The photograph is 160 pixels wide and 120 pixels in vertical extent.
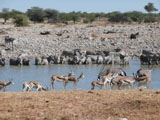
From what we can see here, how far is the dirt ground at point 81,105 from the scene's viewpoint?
9.17 m

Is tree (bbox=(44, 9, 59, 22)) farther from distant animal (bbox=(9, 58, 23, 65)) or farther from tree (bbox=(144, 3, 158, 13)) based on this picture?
distant animal (bbox=(9, 58, 23, 65))

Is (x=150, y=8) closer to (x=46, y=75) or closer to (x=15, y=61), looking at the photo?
(x=15, y=61)

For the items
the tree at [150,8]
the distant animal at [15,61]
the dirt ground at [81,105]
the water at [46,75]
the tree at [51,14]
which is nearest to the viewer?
the dirt ground at [81,105]

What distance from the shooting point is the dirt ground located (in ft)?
30.1

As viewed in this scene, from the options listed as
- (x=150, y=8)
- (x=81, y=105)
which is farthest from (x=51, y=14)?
(x=81, y=105)

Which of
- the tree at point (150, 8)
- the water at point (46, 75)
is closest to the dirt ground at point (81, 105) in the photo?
the water at point (46, 75)

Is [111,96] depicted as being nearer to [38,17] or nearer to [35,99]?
[35,99]

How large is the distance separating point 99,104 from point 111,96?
97 centimetres

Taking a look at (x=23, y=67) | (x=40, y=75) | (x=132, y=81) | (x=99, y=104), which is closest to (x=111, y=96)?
(x=99, y=104)

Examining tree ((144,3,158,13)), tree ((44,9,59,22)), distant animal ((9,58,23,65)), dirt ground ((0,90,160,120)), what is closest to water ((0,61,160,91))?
distant animal ((9,58,23,65))

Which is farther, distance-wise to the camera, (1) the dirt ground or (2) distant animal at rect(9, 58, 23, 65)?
(2) distant animal at rect(9, 58, 23, 65)

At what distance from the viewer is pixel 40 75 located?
75.6 feet

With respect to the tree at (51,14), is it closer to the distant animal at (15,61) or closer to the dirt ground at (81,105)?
the distant animal at (15,61)

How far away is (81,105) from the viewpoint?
10.1m
